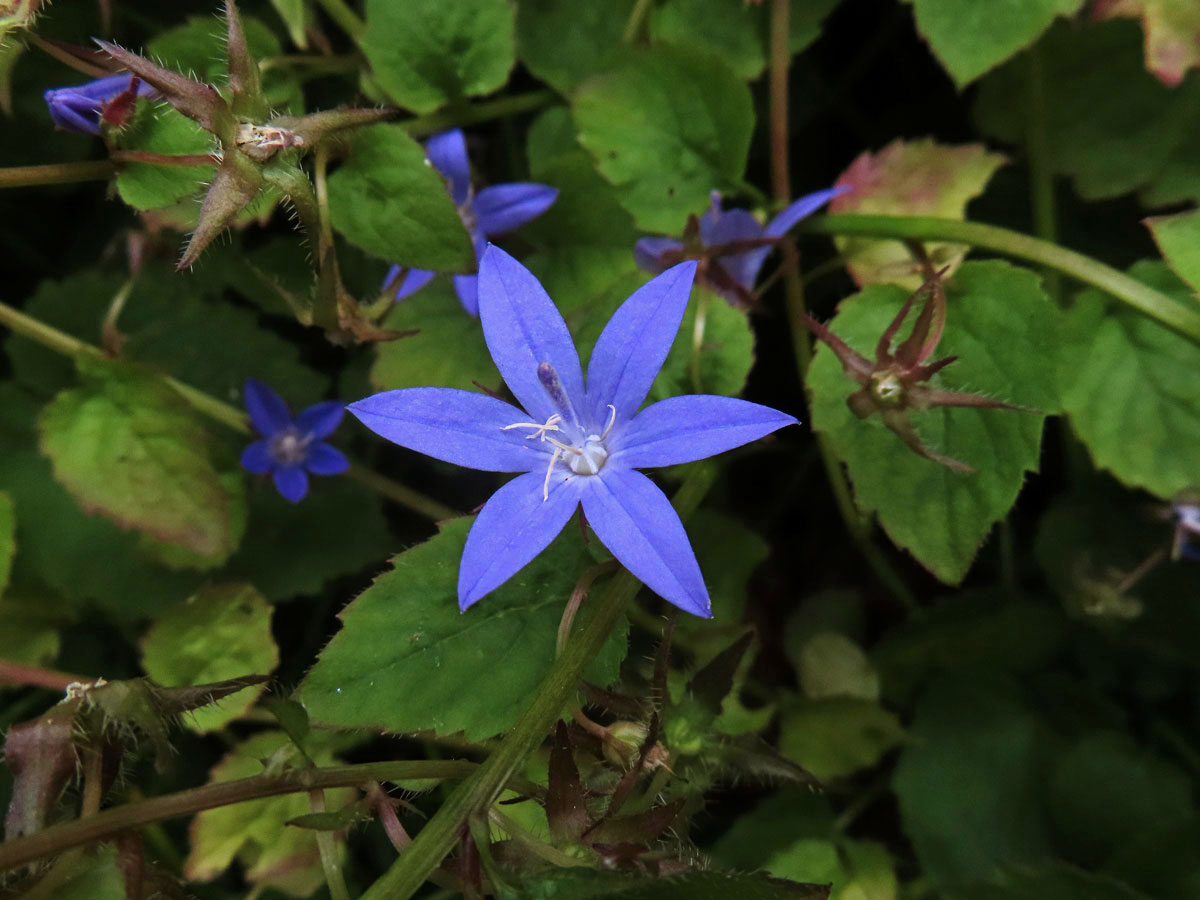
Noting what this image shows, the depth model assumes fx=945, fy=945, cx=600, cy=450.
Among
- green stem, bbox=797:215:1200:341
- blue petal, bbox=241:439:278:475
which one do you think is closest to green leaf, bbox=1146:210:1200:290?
green stem, bbox=797:215:1200:341

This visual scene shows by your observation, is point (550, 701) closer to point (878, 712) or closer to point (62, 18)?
point (878, 712)

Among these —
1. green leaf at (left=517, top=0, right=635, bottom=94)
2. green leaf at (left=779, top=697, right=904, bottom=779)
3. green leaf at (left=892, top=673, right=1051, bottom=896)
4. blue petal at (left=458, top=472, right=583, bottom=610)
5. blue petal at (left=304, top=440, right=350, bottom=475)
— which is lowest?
green leaf at (left=892, top=673, right=1051, bottom=896)

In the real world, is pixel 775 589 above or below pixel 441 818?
below

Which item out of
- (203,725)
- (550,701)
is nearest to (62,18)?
(203,725)

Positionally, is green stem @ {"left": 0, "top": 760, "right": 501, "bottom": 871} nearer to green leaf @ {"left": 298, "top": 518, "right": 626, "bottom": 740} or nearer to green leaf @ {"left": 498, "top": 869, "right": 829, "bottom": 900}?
green leaf @ {"left": 298, "top": 518, "right": 626, "bottom": 740}

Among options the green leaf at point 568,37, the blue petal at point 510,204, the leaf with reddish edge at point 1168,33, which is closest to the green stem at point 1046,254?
the leaf with reddish edge at point 1168,33

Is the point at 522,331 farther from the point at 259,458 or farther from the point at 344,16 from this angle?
the point at 344,16

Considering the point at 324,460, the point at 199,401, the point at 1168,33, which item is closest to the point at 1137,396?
the point at 1168,33
